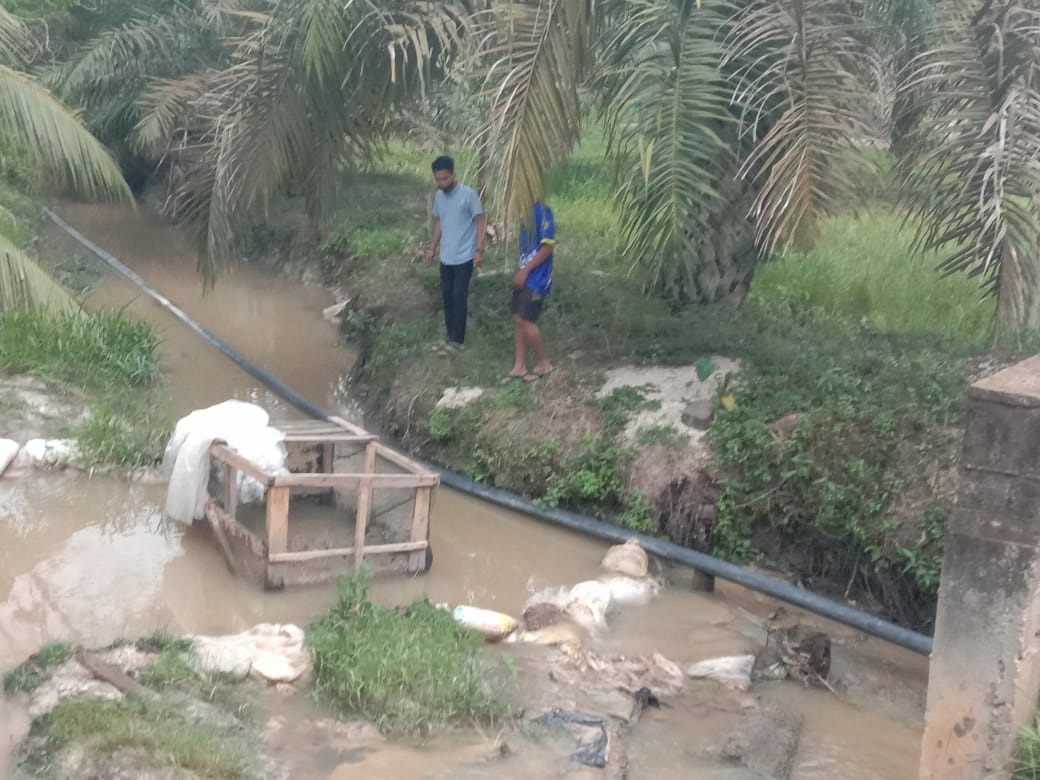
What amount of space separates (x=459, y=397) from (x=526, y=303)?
2.60ft

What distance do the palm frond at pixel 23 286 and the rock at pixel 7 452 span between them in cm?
162

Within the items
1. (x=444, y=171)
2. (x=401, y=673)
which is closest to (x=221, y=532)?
(x=401, y=673)

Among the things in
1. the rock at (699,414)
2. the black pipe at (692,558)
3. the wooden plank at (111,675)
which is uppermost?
the rock at (699,414)

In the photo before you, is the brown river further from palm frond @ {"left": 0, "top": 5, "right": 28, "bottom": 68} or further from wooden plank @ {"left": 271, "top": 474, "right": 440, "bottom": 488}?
palm frond @ {"left": 0, "top": 5, "right": 28, "bottom": 68}

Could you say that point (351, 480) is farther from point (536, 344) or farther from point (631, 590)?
point (536, 344)

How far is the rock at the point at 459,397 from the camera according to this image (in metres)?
7.80

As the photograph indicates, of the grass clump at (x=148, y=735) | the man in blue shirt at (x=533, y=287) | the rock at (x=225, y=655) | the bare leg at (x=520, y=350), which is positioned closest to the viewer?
the grass clump at (x=148, y=735)

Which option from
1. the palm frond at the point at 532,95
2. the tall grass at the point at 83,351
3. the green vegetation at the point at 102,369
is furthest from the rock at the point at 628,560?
the tall grass at the point at 83,351

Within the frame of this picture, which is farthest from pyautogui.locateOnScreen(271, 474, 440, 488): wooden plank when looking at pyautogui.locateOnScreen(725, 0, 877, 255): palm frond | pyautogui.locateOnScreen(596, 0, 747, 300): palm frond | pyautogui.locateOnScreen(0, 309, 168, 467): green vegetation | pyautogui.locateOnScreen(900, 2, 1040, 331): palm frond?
pyautogui.locateOnScreen(900, 2, 1040, 331): palm frond

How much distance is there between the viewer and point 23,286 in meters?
5.62

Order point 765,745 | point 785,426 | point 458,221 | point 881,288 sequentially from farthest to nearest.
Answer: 1. point 881,288
2. point 458,221
3. point 785,426
4. point 765,745

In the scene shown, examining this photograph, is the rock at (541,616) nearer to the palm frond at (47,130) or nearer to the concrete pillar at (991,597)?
the concrete pillar at (991,597)

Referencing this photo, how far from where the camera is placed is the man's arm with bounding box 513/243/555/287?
757cm

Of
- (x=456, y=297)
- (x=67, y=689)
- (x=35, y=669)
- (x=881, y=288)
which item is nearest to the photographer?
(x=67, y=689)
